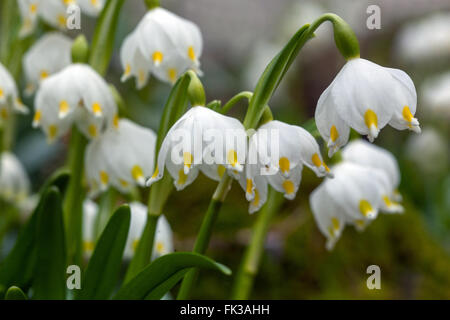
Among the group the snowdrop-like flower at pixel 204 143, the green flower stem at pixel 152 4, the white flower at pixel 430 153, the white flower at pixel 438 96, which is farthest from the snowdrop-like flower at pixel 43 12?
the white flower at pixel 430 153

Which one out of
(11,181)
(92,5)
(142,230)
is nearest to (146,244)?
(142,230)

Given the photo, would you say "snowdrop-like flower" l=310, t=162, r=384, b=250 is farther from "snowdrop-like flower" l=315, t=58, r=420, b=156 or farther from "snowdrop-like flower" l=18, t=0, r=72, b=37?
"snowdrop-like flower" l=18, t=0, r=72, b=37

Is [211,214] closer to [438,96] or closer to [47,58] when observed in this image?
[47,58]

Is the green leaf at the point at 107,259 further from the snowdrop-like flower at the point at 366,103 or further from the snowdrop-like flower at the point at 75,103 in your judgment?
the snowdrop-like flower at the point at 366,103

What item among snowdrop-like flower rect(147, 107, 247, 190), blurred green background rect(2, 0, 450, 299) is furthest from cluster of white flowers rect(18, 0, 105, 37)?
blurred green background rect(2, 0, 450, 299)
